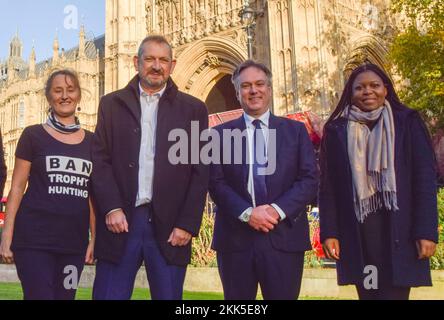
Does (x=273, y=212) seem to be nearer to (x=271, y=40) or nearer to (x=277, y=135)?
(x=277, y=135)

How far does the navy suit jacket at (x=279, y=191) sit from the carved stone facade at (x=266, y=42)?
1517 centimetres

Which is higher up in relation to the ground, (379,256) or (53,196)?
(53,196)

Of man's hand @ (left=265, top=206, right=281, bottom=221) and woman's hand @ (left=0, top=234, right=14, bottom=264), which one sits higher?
man's hand @ (left=265, top=206, right=281, bottom=221)

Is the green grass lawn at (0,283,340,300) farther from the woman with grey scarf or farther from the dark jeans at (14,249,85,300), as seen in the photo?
the woman with grey scarf

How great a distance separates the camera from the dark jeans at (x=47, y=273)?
3.44m

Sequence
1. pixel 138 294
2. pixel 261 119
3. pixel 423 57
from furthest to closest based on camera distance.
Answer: pixel 423 57
pixel 138 294
pixel 261 119

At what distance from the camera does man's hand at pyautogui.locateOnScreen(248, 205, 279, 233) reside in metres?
3.34

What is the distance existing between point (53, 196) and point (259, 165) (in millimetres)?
1572

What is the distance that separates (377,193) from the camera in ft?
11.5

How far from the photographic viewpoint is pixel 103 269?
329 centimetres

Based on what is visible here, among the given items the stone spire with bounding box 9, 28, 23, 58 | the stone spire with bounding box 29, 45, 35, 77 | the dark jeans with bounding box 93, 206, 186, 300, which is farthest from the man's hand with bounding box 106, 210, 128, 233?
the stone spire with bounding box 9, 28, 23, 58

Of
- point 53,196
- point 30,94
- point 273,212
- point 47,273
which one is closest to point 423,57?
point 273,212

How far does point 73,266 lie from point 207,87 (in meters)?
21.2

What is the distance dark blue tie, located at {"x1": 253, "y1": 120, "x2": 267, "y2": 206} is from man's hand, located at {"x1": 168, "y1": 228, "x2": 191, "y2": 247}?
2.05 ft
